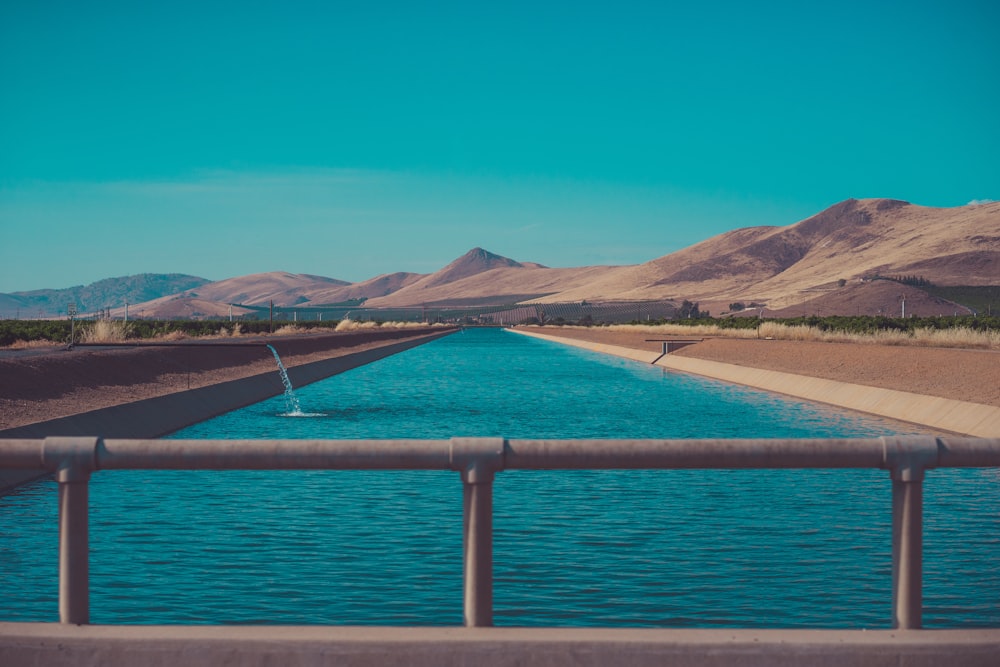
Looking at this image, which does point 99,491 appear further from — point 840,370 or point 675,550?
point 840,370

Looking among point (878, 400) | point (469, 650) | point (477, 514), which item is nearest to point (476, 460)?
point (477, 514)

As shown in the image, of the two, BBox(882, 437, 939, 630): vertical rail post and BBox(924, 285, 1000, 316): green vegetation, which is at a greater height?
BBox(924, 285, 1000, 316): green vegetation

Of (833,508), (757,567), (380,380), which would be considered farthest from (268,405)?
(757,567)

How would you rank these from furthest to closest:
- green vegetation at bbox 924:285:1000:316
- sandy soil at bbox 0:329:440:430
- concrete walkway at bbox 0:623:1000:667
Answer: green vegetation at bbox 924:285:1000:316 → sandy soil at bbox 0:329:440:430 → concrete walkway at bbox 0:623:1000:667

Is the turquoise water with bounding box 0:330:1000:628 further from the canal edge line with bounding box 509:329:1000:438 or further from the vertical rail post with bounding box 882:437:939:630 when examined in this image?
the canal edge line with bounding box 509:329:1000:438

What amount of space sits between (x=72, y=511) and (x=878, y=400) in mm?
28610

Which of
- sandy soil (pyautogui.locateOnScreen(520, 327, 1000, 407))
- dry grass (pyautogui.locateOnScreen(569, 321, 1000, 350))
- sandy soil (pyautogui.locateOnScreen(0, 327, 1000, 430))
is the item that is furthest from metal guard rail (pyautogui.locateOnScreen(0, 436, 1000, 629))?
dry grass (pyautogui.locateOnScreen(569, 321, 1000, 350))

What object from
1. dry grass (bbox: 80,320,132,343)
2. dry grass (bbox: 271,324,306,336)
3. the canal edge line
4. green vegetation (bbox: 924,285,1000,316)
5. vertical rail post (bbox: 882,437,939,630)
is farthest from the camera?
green vegetation (bbox: 924,285,1000,316)

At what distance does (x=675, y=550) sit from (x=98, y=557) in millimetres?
5964

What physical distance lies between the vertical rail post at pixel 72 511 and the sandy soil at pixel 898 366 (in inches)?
976

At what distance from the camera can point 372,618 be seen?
855 cm

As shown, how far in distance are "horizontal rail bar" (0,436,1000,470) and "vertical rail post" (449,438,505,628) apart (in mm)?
39

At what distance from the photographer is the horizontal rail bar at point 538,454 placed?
4.55 metres

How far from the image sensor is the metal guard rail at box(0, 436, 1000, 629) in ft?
14.9
